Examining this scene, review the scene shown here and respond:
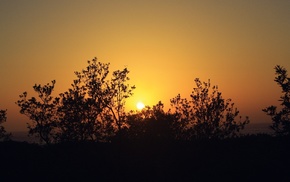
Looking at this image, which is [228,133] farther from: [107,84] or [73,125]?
[73,125]

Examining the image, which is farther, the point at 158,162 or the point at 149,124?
the point at 149,124

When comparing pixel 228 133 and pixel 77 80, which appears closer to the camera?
pixel 77 80

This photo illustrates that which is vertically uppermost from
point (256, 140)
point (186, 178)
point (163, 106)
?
point (163, 106)

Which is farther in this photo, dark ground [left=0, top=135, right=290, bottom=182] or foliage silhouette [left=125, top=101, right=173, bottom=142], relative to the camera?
foliage silhouette [left=125, top=101, right=173, bottom=142]

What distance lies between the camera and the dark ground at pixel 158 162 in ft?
109

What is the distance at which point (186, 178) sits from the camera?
3331cm

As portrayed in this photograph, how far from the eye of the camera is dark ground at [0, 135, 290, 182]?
109 feet

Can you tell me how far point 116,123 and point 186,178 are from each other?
3176cm

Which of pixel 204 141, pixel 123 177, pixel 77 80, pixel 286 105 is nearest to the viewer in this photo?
pixel 123 177

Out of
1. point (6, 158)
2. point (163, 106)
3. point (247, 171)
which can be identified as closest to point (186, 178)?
point (247, 171)

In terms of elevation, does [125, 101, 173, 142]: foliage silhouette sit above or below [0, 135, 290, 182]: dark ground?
above

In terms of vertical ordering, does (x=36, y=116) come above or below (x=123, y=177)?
above

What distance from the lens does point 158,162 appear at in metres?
37.3

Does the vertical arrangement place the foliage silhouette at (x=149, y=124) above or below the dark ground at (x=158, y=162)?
above
